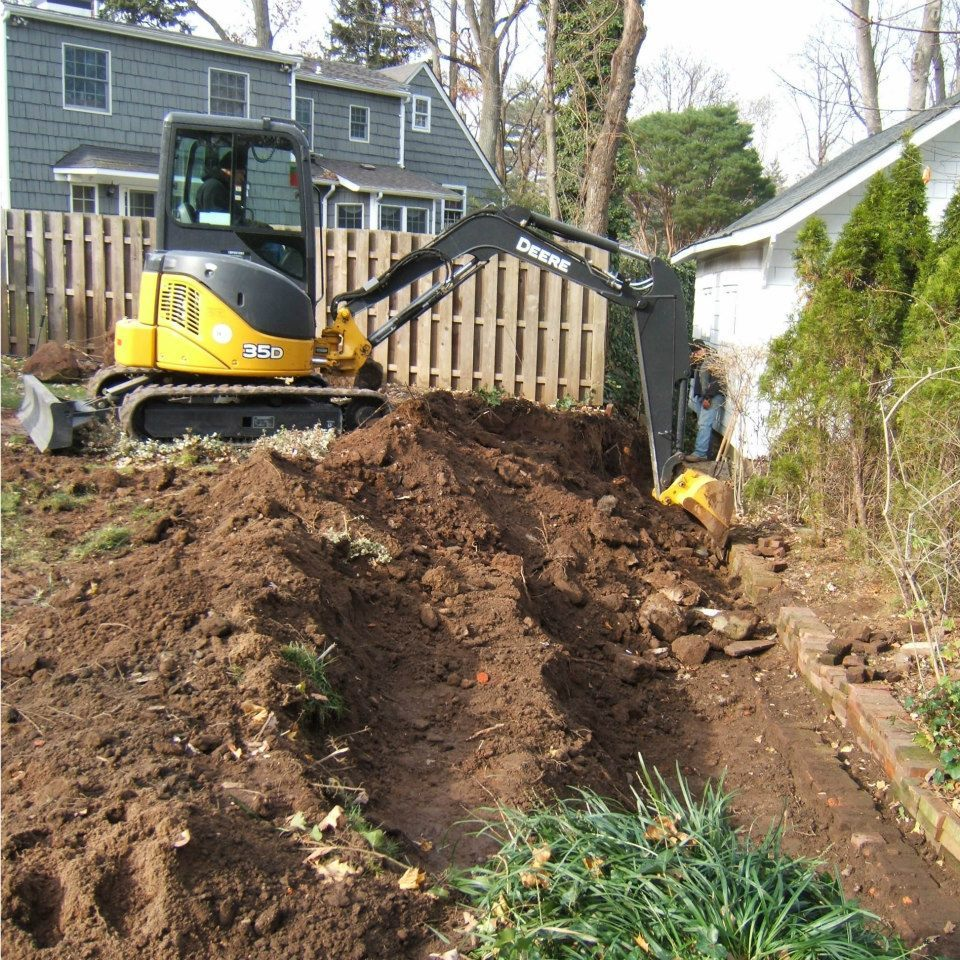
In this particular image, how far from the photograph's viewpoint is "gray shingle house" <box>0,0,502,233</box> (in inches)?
926

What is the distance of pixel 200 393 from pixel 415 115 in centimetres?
2506

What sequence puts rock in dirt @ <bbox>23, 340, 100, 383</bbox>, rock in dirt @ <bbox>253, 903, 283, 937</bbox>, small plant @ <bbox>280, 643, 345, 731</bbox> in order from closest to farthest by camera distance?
rock in dirt @ <bbox>253, 903, 283, 937</bbox> → small plant @ <bbox>280, 643, 345, 731</bbox> → rock in dirt @ <bbox>23, 340, 100, 383</bbox>

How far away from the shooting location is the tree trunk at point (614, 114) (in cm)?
1583

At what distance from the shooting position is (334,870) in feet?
11.3

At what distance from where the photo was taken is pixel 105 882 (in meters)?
3.19

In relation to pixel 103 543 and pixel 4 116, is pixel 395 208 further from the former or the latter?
pixel 103 543

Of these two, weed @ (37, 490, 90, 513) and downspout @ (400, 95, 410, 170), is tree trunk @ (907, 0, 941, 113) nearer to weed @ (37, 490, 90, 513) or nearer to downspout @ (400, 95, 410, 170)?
downspout @ (400, 95, 410, 170)

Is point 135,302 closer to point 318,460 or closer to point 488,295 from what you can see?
point 488,295

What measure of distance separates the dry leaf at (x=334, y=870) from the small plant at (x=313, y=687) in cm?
97

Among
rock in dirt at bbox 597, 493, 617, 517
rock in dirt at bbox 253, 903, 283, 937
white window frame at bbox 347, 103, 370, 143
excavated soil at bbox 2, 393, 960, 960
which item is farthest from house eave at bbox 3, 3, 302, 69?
rock in dirt at bbox 253, 903, 283, 937

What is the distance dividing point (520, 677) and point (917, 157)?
6681 millimetres

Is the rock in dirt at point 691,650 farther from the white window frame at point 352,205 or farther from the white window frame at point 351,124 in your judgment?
the white window frame at point 351,124

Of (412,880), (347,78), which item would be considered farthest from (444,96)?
→ (412,880)

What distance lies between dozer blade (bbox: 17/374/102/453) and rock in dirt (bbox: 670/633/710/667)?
5436 millimetres
